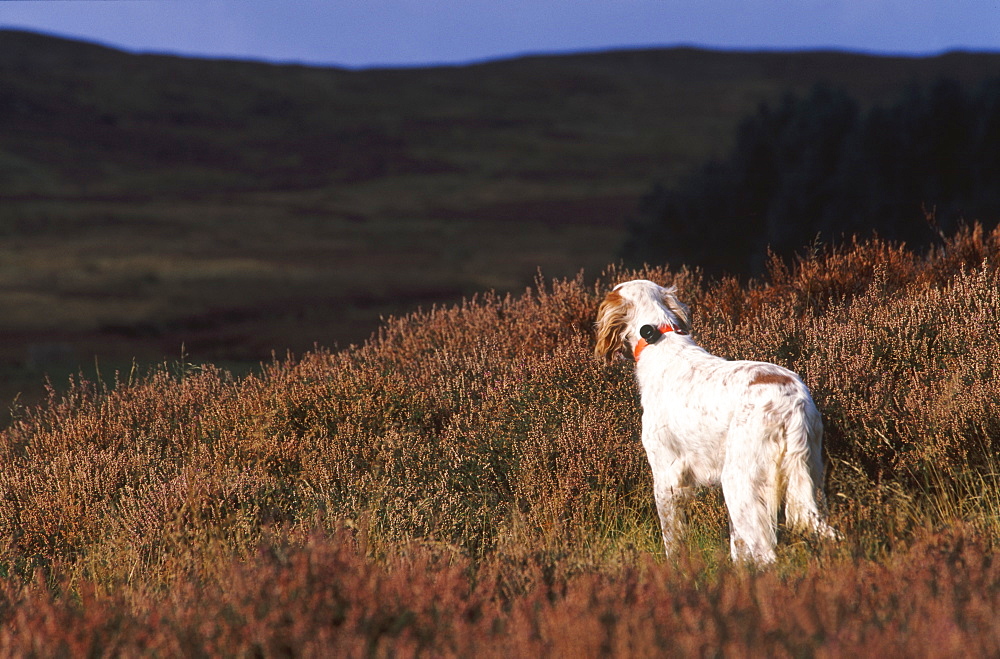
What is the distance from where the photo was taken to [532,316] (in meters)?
7.42

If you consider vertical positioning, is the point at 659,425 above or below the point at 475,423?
above

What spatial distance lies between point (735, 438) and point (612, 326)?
1197 millimetres

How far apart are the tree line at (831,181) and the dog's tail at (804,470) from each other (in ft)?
44.7

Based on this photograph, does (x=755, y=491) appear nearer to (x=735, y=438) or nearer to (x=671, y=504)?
(x=735, y=438)

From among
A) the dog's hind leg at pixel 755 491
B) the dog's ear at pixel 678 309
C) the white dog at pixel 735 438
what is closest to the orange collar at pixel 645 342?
the white dog at pixel 735 438

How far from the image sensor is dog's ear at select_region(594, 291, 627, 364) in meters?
4.36

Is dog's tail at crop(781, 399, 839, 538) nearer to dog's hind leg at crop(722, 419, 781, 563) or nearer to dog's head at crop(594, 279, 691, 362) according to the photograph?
dog's hind leg at crop(722, 419, 781, 563)

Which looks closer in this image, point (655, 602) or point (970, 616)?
point (970, 616)

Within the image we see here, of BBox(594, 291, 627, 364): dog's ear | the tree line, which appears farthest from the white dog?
the tree line

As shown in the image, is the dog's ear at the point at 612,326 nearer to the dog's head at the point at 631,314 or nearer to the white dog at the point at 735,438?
the dog's head at the point at 631,314

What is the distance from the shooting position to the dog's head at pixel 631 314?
428cm

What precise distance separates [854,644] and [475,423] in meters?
3.54

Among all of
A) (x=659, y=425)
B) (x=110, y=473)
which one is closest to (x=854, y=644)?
(x=659, y=425)

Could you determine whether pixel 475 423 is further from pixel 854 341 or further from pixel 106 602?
pixel 106 602
